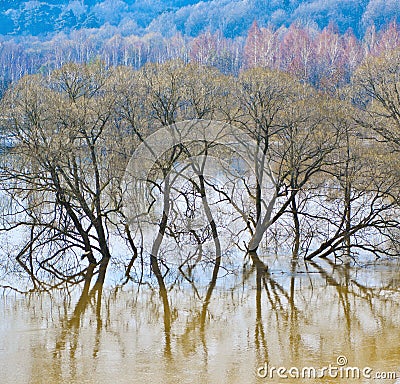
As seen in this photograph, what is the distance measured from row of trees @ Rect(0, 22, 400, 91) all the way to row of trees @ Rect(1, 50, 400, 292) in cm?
3183

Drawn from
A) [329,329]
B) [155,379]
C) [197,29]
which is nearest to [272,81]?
[329,329]

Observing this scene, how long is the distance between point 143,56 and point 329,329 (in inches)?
2530

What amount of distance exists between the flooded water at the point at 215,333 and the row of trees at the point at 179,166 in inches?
87.1

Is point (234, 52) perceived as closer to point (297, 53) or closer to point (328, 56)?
point (297, 53)

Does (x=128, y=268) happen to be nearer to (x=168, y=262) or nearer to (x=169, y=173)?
(x=168, y=262)

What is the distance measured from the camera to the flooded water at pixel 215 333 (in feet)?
28.0

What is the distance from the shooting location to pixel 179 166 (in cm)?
1762

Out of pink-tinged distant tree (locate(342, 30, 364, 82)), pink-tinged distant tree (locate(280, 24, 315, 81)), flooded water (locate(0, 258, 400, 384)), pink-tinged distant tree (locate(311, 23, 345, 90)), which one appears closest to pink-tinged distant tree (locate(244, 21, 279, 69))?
pink-tinged distant tree (locate(280, 24, 315, 81))

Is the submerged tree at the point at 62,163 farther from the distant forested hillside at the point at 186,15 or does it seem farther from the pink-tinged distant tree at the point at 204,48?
the distant forested hillside at the point at 186,15

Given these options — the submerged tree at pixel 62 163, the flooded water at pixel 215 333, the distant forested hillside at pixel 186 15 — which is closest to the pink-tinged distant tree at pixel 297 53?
the distant forested hillside at pixel 186 15

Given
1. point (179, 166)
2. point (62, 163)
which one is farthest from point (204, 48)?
point (62, 163)

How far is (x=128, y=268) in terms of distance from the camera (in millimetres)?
16250

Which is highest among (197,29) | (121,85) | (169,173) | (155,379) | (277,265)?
(197,29)

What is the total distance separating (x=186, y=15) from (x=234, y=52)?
41661 millimetres
